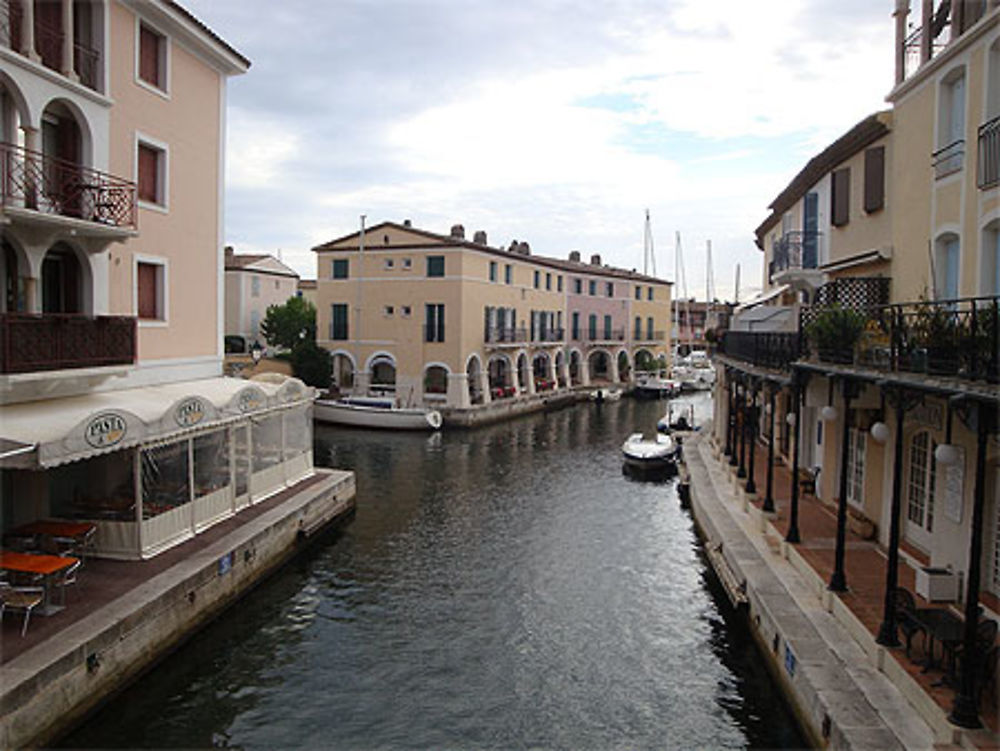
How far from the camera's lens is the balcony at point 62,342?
1155 cm

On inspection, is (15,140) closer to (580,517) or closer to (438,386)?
(580,517)

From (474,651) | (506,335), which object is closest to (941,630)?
(474,651)

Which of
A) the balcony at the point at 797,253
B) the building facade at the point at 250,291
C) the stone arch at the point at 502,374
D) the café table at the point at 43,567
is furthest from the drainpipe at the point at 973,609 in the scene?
the building facade at the point at 250,291

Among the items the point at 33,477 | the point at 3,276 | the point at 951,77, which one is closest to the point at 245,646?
the point at 33,477

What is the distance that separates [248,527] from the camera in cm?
1599

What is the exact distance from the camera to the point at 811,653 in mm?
10367

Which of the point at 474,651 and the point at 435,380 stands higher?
the point at 435,380

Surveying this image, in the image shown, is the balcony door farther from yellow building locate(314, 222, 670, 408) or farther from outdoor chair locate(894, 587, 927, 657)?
yellow building locate(314, 222, 670, 408)

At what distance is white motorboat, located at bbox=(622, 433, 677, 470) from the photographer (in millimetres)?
29203

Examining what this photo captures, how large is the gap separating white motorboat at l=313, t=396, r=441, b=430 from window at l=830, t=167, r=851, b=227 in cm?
2394

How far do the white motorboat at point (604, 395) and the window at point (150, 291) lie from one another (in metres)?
40.7

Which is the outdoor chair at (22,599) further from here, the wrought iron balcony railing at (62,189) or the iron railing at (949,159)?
the iron railing at (949,159)

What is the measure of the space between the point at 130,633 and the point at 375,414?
27448 millimetres

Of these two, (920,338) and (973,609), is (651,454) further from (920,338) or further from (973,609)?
(973,609)
